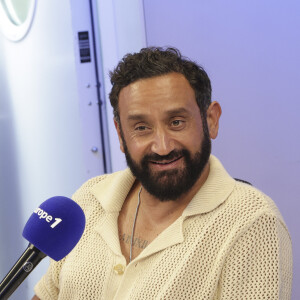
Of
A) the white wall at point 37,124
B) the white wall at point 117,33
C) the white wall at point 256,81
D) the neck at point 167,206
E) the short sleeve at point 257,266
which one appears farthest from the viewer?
the white wall at point 37,124

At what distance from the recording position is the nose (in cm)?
134

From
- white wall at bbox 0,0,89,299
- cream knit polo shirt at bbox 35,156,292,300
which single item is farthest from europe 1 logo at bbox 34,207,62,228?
white wall at bbox 0,0,89,299

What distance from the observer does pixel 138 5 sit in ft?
8.61

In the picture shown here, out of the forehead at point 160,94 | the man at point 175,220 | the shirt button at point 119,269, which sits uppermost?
the forehead at point 160,94

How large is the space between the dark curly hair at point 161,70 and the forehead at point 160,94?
0.05ft

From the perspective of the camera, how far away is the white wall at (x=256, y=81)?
7.31 ft

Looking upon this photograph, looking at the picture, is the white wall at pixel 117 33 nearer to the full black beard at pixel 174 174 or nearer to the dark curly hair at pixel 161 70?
the dark curly hair at pixel 161 70

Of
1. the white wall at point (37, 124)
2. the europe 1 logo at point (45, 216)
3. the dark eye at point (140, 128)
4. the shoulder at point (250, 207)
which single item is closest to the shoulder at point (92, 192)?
the dark eye at point (140, 128)

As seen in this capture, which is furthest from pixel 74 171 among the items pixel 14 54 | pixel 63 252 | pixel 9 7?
pixel 63 252

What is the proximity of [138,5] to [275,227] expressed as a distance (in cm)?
160

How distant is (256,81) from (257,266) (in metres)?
1.19

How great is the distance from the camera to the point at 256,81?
233cm

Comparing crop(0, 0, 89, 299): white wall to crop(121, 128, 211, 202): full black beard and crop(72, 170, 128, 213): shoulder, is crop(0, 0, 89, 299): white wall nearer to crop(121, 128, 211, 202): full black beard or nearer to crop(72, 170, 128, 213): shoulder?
crop(72, 170, 128, 213): shoulder

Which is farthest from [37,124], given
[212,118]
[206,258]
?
[206,258]
